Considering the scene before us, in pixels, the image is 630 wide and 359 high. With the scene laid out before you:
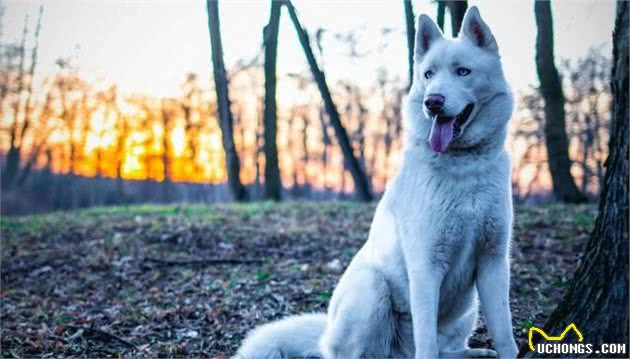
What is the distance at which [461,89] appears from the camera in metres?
3.07

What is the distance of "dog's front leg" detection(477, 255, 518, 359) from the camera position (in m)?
3.12

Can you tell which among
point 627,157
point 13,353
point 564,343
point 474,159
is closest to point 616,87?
point 627,157

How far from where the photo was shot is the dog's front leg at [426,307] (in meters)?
3.05

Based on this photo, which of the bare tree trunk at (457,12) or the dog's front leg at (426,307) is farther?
the bare tree trunk at (457,12)

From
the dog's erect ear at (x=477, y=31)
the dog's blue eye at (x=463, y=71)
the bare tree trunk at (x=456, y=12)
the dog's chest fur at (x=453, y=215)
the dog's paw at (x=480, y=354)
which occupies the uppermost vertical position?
the bare tree trunk at (x=456, y=12)

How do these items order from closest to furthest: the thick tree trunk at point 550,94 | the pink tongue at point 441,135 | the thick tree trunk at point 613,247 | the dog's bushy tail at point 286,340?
the thick tree trunk at point 613,247, the pink tongue at point 441,135, the dog's bushy tail at point 286,340, the thick tree trunk at point 550,94

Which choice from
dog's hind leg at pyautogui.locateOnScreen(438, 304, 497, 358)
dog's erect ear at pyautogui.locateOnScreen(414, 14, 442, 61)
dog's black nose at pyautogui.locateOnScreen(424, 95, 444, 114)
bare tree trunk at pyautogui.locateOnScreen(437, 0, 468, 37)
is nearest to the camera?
dog's black nose at pyautogui.locateOnScreen(424, 95, 444, 114)

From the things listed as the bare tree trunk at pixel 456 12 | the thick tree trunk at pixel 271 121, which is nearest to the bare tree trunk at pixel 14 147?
the thick tree trunk at pixel 271 121

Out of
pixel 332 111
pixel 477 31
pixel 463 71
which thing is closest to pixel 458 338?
pixel 463 71

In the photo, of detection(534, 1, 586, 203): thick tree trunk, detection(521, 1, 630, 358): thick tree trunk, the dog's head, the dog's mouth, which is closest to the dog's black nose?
the dog's head

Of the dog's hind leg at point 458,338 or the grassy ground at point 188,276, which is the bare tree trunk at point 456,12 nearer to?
the grassy ground at point 188,276

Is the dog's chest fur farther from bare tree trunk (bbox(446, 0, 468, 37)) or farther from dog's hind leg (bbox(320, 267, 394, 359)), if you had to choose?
bare tree trunk (bbox(446, 0, 468, 37))

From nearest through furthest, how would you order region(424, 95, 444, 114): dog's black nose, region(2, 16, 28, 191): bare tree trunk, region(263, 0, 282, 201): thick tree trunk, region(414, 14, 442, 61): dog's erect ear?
region(424, 95, 444, 114): dog's black nose < region(414, 14, 442, 61): dog's erect ear < region(263, 0, 282, 201): thick tree trunk < region(2, 16, 28, 191): bare tree trunk

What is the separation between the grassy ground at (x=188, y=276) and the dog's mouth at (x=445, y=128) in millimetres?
1981
